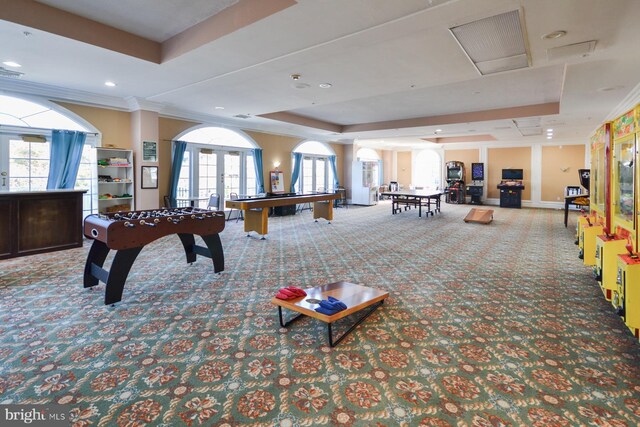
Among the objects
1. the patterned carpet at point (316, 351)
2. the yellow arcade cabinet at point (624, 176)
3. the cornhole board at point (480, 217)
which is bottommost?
the patterned carpet at point (316, 351)

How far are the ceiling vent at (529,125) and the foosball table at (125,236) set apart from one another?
338 inches

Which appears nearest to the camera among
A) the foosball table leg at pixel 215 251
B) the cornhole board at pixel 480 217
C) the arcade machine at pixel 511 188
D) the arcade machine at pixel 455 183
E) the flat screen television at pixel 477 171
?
the foosball table leg at pixel 215 251

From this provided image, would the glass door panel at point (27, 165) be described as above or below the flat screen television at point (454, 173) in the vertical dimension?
below

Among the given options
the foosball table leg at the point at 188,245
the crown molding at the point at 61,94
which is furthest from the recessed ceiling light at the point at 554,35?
the crown molding at the point at 61,94

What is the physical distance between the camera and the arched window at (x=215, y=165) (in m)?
8.83

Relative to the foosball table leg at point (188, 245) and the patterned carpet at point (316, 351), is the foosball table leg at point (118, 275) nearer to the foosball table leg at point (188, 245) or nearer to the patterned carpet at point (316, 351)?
the patterned carpet at point (316, 351)

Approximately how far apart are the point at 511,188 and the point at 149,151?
13777 millimetres

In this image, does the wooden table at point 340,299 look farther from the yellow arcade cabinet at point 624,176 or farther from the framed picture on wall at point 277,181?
the framed picture on wall at point 277,181

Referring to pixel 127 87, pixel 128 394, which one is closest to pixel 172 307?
pixel 128 394

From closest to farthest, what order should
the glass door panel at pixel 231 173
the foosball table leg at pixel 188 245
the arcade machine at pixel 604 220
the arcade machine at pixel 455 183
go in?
the arcade machine at pixel 604 220
the foosball table leg at pixel 188 245
the glass door panel at pixel 231 173
the arcade machine at pixel 455 183

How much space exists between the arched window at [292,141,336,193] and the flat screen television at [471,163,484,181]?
689cm

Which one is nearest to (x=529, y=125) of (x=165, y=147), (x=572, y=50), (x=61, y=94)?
(x=572, y=50)

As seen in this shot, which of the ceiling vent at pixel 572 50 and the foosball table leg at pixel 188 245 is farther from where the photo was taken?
the foosball table leg at pixel 188 245

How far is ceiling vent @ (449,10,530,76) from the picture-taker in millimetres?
3248
